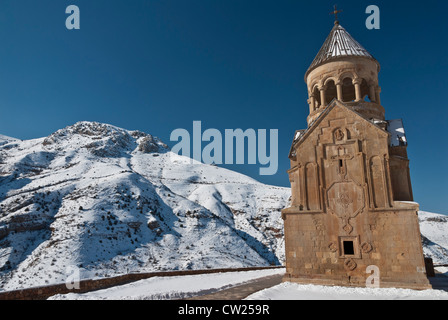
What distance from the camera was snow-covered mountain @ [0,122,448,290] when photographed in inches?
1163

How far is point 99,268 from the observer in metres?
28.4

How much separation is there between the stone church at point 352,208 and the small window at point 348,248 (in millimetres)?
31

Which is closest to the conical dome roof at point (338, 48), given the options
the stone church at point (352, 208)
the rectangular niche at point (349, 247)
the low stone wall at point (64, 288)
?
the stone church at point (352, 208)

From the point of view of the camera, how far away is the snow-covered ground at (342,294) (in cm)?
990

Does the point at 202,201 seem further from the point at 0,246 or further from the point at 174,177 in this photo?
the point at 0,246

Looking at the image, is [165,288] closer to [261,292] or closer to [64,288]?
[64,288]

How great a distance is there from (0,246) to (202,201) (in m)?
27.3

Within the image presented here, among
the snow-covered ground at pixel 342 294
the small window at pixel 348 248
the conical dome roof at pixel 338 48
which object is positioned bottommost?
the snow-covered ground at pixel 342 294

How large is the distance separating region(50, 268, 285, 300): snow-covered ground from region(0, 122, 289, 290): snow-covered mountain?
1525cm

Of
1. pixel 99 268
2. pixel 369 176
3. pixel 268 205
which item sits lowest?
pixel 99 268

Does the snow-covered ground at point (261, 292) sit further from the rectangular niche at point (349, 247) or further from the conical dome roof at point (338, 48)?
the conical dome roof at point (338, 48)
